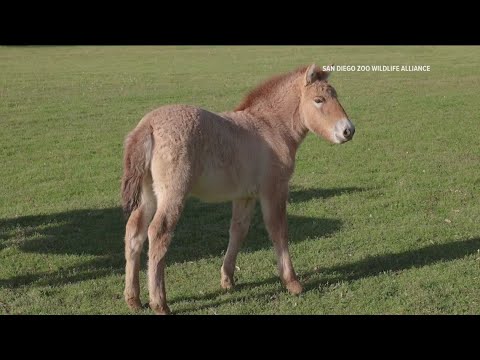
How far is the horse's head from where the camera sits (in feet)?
24.9

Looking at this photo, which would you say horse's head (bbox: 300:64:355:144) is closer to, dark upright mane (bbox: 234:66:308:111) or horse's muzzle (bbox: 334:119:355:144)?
horse's muzzle (bbox: 334:119:355:144)

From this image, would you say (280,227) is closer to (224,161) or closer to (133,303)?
(224,161)

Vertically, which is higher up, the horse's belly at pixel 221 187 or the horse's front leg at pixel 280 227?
the horse's belly at pixel 221 187

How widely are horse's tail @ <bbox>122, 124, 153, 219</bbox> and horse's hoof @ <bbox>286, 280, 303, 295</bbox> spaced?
6.65 feet

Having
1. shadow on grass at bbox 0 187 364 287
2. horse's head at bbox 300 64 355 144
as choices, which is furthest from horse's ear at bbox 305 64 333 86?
shadow on grass at bbox 0 187 364 287

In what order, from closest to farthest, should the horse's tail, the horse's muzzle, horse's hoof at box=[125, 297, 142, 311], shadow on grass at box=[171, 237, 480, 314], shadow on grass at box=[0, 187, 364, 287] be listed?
the horse's tail < horse's hoof at box=[125, 297, 142, 311] < shadow on grass at box=[171, 237, 480, 314] < the horse's muzzle < shadow on grass at box=[0, 187, 364, 287]

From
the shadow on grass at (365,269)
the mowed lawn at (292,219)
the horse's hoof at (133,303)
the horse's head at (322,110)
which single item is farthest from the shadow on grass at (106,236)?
the horse's head at (322,110)

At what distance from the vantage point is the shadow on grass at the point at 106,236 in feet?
27.4

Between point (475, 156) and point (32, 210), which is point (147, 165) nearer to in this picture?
point (32, 210)

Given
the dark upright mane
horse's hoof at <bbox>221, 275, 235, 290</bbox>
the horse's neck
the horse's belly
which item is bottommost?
horse's hoof at <bbox>221, 275, 235, 290</bbox>

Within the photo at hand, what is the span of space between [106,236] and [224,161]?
3.26 meters

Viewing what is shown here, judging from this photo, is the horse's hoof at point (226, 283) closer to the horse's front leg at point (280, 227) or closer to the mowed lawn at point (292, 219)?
the mowed lawn at point (292, 219)

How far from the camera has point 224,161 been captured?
707 cm

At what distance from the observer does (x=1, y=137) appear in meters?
17.1
